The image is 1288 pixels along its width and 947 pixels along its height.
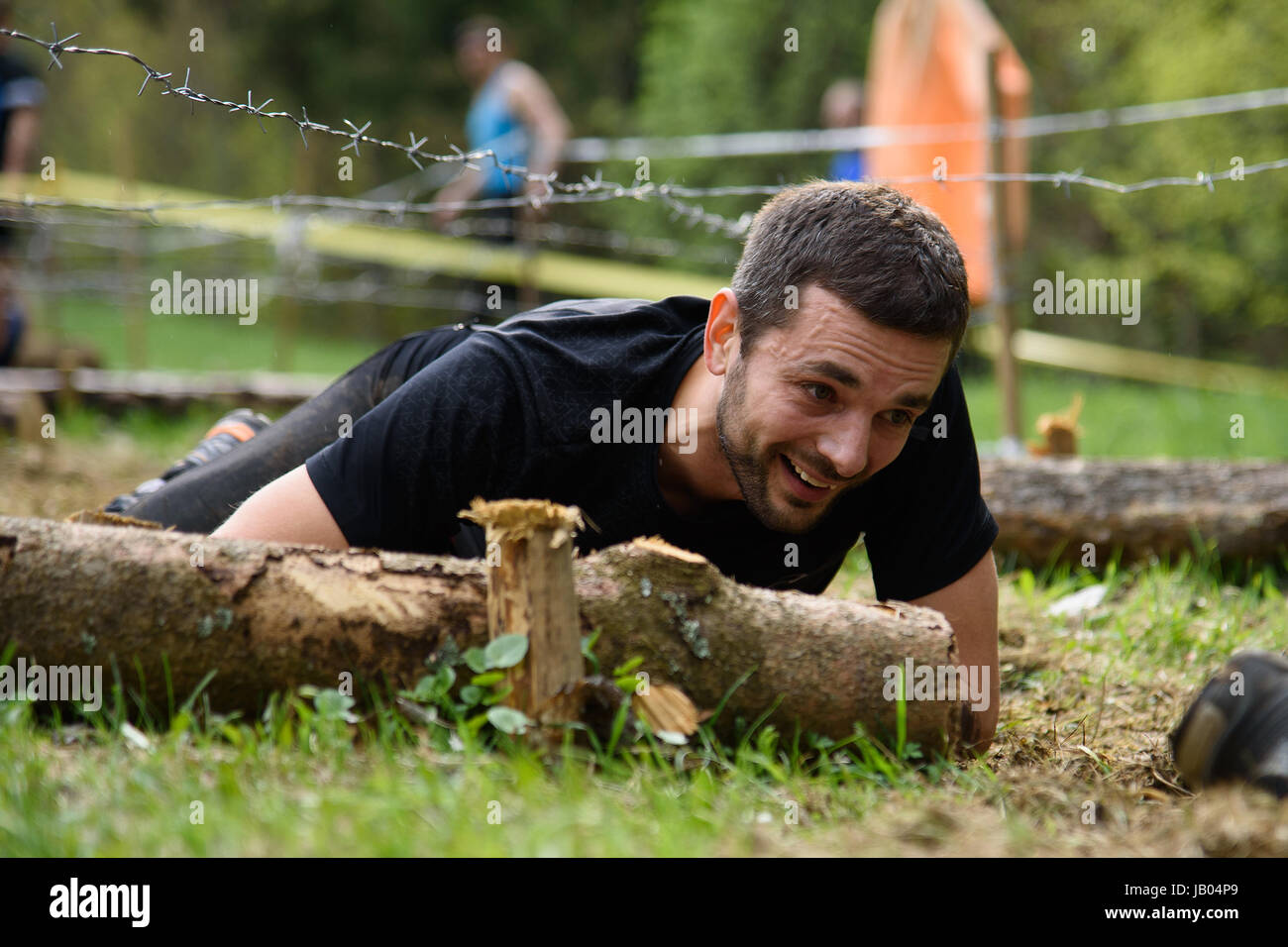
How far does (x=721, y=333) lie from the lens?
2443 millimetres

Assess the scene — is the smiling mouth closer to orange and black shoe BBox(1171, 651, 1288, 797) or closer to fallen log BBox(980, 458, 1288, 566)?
orange and black shoe BBox(1171, 651, 1288, 797)

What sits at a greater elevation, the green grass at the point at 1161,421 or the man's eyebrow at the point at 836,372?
the green grass at the point at 1161,421

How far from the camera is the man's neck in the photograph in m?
2.46

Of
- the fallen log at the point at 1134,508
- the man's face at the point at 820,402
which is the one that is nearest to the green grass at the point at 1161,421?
the fallen log at the point at 1134,508

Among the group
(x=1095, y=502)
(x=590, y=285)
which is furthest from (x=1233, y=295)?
(x=1095, y=502)

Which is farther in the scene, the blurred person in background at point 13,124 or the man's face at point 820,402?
the blurred person in background at point 13,124

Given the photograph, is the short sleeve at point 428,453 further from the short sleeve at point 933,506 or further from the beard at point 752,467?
the short sleeve at point 933,506

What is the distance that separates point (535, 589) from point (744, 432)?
621 mm

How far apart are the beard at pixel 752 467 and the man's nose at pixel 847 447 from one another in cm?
10

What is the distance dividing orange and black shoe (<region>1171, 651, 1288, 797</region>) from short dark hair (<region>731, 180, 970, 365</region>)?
2.56 ft

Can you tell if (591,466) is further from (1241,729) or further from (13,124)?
(13,124)

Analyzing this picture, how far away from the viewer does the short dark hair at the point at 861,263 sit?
2.23 metres

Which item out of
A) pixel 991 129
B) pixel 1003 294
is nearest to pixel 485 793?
pixel 1003 294

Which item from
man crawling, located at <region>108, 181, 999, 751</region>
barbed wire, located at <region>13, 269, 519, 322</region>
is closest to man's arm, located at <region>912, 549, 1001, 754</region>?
man crawling, located at <region>108, 181, 999, 751</region>
